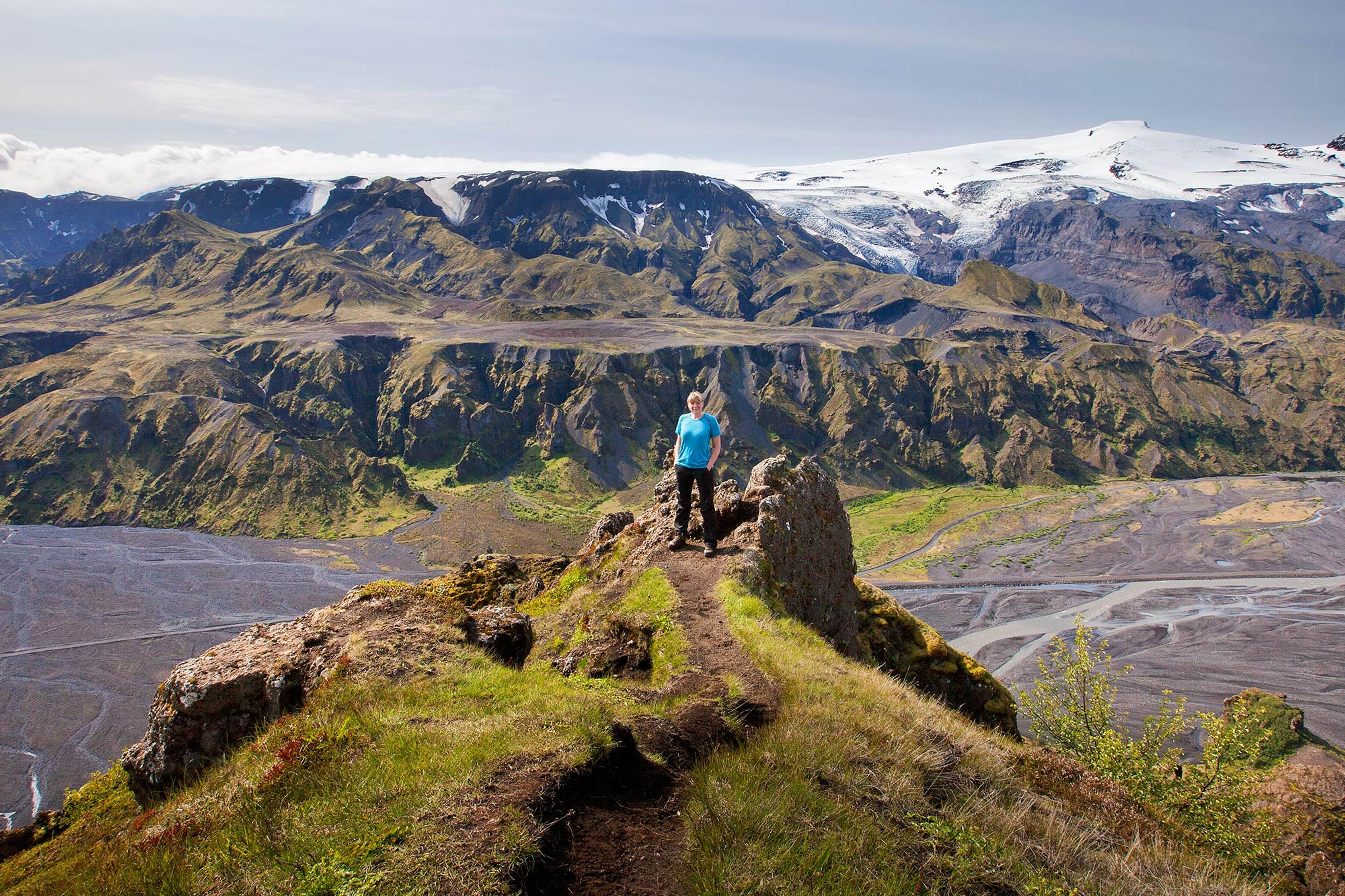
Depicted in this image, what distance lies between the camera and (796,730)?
26.4ft

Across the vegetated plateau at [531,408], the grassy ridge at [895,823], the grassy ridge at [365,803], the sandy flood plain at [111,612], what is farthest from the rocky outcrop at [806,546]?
the vegetated plateau at [531,408]

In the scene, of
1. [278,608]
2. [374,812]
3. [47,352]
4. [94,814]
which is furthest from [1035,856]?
[47,352]

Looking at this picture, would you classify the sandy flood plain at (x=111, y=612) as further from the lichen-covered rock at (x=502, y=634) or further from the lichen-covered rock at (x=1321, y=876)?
the lichen-covered rock at (x=1321, y=876)

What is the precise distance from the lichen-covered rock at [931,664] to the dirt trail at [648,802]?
1274cm

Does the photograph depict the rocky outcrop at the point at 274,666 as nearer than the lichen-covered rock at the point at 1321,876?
Yes

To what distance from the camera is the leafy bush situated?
37.7 feet

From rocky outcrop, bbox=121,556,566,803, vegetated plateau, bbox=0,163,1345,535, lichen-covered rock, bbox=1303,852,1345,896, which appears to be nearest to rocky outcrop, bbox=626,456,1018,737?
rocky outcrop, bbox=121,556,566,803

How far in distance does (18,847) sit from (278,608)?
72.6 meters

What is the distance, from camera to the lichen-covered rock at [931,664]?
71.9 feet

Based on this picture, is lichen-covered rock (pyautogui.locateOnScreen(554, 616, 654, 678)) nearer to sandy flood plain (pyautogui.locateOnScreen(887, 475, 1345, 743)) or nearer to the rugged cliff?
the rugged cliff

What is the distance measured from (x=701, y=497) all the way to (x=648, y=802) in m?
8.52

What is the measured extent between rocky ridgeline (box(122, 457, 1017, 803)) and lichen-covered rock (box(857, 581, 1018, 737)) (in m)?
0.05

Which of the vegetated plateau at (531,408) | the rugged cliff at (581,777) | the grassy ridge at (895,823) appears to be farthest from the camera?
the vegetated plateau at (531,408)

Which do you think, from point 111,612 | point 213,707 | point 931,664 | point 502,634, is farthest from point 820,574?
point 111,612
